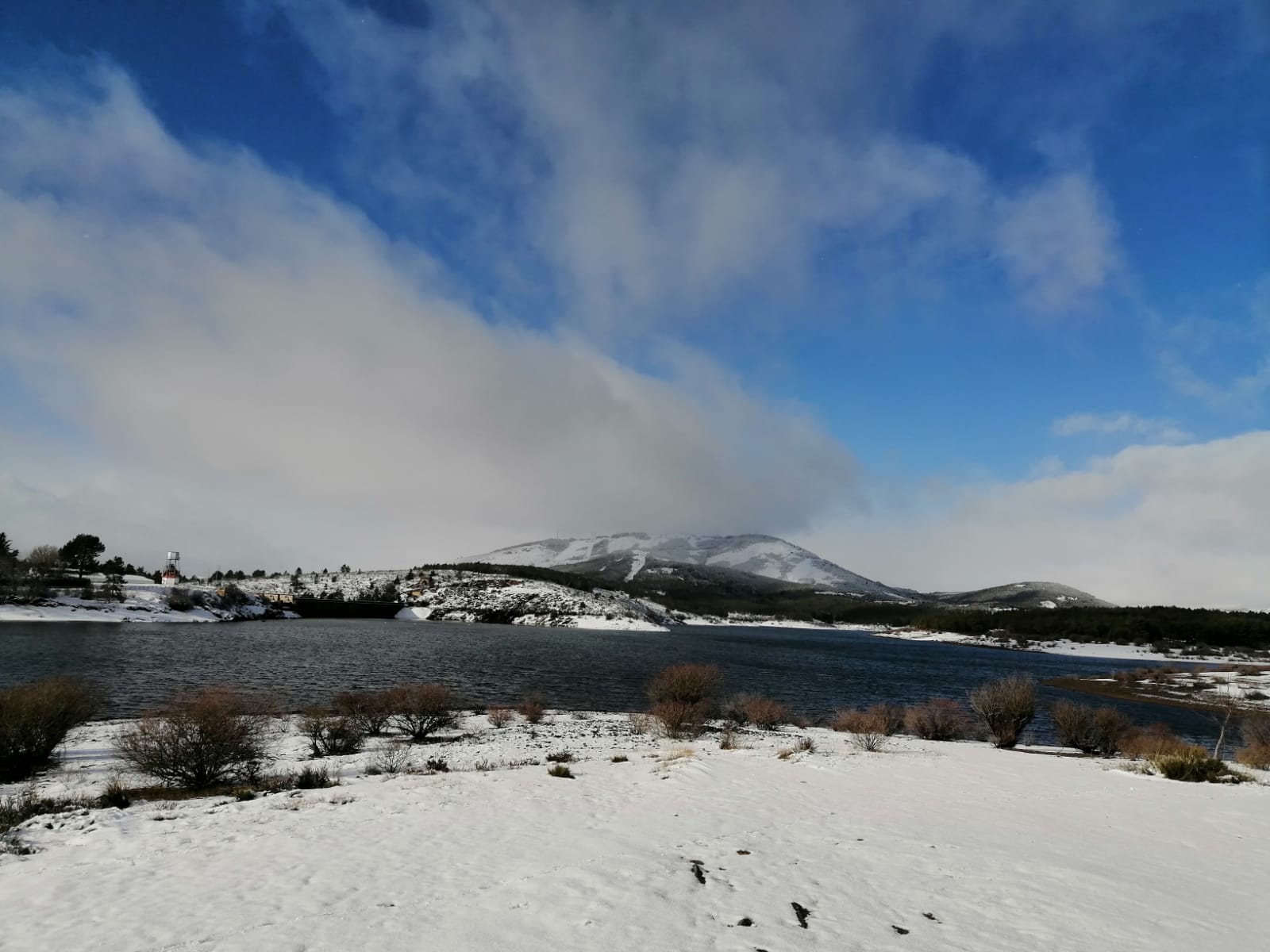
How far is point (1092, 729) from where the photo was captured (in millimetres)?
33594

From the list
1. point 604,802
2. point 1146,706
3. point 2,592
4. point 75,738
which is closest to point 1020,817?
point 604,802

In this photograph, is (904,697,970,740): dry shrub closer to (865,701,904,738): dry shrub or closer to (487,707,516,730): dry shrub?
(865,701,904,738): dry shrub

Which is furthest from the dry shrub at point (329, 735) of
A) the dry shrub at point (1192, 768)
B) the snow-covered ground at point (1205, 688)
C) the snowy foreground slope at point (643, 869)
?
the snow-covered ground at point (1205, 688)

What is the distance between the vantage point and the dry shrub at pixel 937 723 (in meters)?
35.7

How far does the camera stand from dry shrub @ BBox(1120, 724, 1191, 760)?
90.5 ft

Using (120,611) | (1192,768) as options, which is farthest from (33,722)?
(120,611)

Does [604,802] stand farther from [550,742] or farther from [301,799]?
[550,742]

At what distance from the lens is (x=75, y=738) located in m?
24.5

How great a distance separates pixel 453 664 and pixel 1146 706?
67419 mm

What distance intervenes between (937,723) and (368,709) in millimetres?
31391

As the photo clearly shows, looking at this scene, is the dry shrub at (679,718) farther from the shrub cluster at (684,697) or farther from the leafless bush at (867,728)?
the leafless bush at (867,728)

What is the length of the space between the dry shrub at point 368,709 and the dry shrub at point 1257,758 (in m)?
39.5

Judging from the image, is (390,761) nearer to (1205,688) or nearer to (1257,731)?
(1257,731)

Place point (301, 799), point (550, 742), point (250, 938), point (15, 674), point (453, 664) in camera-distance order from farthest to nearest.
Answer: point (453, 664) < point (15, 674) < point (550, 742) < point (301, 799) < point (250, 938)
